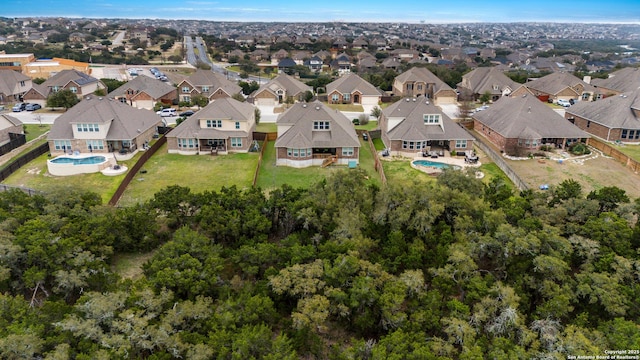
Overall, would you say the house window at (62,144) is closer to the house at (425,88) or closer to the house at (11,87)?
the house at (11,87)

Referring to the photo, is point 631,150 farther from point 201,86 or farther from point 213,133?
point 201,86

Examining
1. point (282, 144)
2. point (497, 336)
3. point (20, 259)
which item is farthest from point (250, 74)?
point (497, 336)

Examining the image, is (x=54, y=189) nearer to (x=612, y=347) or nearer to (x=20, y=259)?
(x=20, y=259)

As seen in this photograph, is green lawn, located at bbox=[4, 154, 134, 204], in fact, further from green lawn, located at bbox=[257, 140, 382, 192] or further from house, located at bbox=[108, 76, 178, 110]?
house, located at bbox=[108, 76, 178, 110]

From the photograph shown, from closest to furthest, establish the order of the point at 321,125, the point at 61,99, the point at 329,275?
the point at 329,275 < the point at 321,125 < the point at 61,99

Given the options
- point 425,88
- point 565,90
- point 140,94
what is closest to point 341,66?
point 425,88

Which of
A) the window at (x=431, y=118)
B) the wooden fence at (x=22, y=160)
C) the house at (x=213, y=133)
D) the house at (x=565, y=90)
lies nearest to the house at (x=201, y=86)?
the house at (x=213, y=133)
